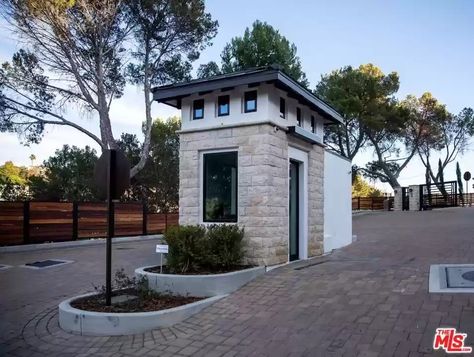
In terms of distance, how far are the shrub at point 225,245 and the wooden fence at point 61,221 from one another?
825cm

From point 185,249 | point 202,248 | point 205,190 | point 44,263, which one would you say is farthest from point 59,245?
point 202,248

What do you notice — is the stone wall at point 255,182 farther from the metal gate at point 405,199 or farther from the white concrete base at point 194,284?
the metal gate at point 405,199

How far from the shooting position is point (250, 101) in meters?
8.61

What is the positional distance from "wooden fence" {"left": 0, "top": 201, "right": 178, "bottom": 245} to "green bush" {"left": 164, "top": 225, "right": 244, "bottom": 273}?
7.84 meters

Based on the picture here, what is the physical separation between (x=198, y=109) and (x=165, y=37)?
12.1 m

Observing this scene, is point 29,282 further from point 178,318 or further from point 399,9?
point 399,9

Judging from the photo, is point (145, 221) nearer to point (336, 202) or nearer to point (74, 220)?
point (74, 220)

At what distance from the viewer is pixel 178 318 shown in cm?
581

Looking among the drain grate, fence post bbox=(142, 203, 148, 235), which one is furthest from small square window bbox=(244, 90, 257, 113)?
fence post bbox=(142, 203, 148, 235)

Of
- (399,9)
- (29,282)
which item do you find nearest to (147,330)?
(29,282)

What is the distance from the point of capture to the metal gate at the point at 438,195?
2806 centimetres

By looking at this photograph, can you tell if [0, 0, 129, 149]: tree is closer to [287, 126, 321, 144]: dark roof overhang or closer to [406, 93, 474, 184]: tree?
[287, 126, 321, 144]: dark roof overhang

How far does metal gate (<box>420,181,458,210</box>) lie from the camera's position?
28062 mm

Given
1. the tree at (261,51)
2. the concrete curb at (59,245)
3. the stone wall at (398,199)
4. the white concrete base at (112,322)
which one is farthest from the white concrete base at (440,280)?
the stone wall at (398,199)
